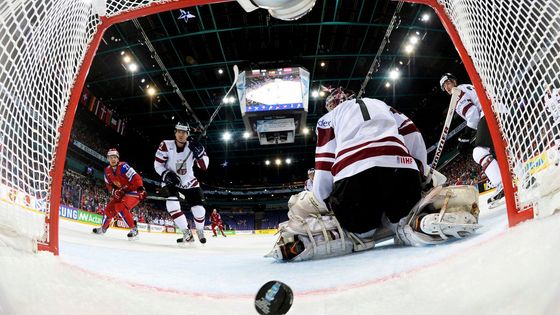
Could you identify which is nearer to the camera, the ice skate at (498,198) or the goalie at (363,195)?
the goalie at (363,195)

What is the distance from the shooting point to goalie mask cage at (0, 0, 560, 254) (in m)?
0.91

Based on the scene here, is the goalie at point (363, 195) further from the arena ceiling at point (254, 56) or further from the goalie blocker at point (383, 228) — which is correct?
the arena ceiling at point (254, 56)

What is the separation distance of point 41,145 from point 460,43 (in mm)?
1407

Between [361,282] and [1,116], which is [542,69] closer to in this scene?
[361,282]

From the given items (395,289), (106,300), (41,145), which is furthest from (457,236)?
(41,145)

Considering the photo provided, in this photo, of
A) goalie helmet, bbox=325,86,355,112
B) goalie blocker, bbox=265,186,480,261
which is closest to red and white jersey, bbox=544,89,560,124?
goalie blocker, bbox=265,186,480,261

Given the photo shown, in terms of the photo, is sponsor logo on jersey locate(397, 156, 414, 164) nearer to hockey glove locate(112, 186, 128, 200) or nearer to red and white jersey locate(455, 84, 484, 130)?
red and white jersey locate(455, 84, 484, 130)

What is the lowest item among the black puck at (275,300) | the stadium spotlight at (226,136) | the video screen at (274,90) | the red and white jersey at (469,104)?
the black puck at (275,300)

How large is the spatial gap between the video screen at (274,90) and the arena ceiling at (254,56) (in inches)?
13.0

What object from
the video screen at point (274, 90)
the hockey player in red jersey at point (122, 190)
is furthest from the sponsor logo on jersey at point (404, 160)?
the video screen at point (274, 90)

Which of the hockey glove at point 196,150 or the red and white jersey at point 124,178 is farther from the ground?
the hockey glove at point 196,150

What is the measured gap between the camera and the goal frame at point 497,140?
3.17ft

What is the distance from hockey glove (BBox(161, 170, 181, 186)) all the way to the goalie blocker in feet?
8.09

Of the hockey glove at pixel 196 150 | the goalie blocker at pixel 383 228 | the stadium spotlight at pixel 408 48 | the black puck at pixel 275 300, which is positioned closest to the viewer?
the black puck at pixel 275 300
